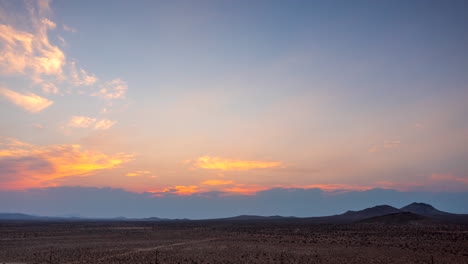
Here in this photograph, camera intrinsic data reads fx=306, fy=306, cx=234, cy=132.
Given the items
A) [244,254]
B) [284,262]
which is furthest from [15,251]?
[284,262]

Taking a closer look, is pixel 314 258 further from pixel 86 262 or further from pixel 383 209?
pixel 383 209

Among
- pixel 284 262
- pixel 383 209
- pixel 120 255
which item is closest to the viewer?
pixel 284 262

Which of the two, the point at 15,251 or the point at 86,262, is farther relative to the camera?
the point at 15,251

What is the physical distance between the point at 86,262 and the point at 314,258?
67.8ft

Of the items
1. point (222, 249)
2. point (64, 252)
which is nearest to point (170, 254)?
point (222, 249)

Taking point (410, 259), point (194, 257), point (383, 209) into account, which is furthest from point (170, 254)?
point (383, 209)

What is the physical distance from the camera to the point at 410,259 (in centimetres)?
2761

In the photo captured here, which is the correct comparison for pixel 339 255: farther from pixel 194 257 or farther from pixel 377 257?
pixel 194 257

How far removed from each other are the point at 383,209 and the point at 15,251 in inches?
7508

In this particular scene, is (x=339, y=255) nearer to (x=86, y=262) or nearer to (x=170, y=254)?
(x=170, y=254)

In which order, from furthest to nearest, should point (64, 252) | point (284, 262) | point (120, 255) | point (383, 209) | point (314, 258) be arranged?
point (383, 209) → point (64, 252) → point (120, 255) → point (314, 258) → point (284, 262)

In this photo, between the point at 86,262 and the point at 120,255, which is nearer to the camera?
the point at 86,262

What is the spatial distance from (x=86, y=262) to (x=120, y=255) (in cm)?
428

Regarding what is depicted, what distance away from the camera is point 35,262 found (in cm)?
2747
